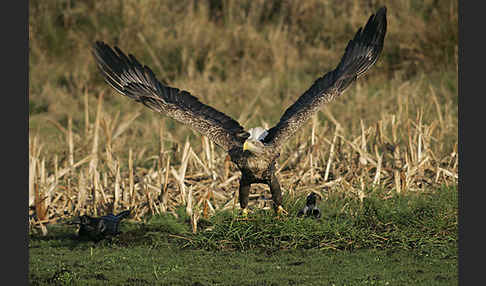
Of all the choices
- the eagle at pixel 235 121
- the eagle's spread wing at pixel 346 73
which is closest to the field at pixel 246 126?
the eagle at pixel 235 121

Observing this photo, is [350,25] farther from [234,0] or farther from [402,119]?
[402,119]

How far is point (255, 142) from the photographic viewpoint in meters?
6.76

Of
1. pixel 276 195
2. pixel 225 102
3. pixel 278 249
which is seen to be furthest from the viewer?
pixel 225 102

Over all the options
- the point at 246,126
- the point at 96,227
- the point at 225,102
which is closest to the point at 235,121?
the point at 96,227

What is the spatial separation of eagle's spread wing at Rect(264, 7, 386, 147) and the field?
93 centimetres

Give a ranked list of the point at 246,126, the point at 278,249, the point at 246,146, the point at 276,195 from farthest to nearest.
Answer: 1. the point at 246,126
2. the point at 276,195
3. the point at 278,249
4. the point at 246,146

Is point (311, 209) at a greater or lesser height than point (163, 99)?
lesser

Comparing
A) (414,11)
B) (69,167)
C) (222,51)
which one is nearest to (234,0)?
(222,51)

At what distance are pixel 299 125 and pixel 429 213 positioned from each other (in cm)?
152

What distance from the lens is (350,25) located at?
14719 mm

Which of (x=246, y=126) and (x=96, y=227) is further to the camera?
(x=246, y=126)

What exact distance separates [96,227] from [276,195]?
5.79 ft

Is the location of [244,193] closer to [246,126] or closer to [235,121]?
[235,121]

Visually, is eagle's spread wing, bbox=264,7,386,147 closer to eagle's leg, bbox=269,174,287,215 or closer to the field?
eagle's leg, bbox=269,174,287,215
